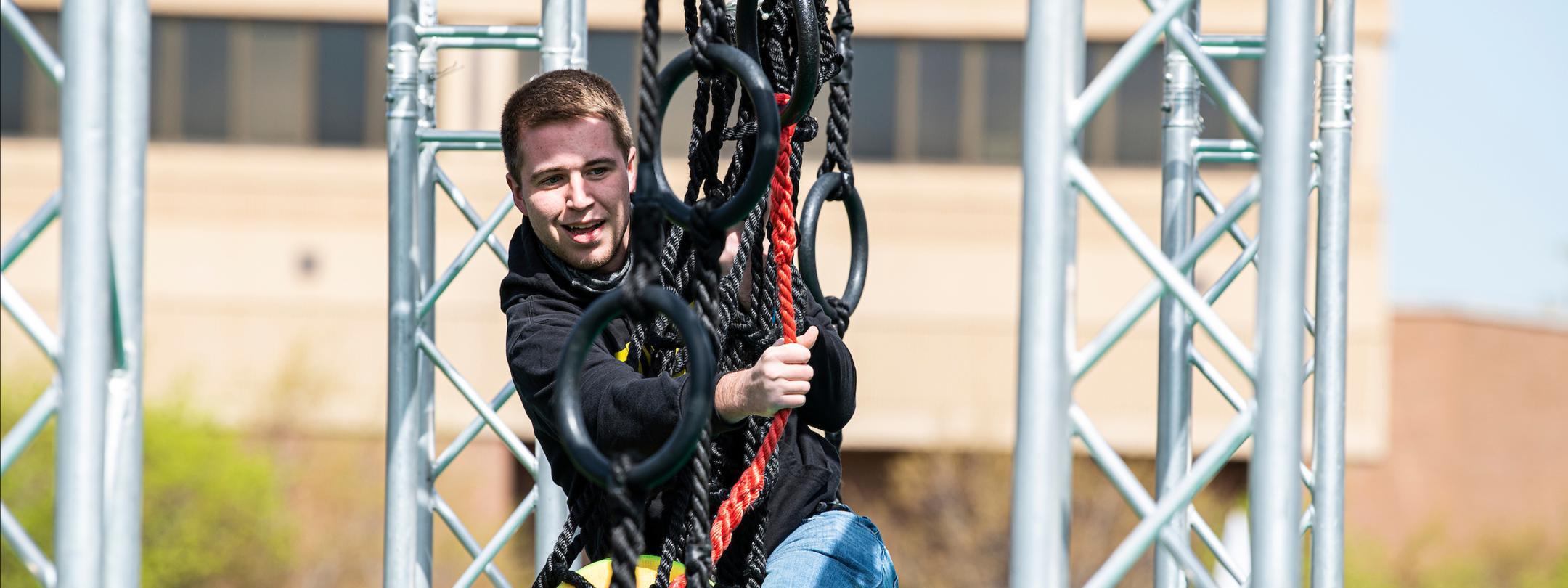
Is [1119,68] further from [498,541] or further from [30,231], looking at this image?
[498,541]

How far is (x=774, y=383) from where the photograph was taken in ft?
8.95

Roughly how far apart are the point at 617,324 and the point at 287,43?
70.8 feet

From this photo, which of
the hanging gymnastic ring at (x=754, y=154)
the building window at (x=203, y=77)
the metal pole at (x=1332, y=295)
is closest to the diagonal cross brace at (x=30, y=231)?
the hanging gymnastic ring at (x=754, y=154)

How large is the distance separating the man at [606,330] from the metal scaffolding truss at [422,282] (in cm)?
137

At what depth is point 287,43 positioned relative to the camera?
76.8 feet

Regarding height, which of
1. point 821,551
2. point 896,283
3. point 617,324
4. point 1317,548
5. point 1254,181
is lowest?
point 896,283

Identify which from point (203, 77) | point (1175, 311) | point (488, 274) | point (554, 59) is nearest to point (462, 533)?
point (554, 59)

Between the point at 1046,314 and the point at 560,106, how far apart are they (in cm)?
107

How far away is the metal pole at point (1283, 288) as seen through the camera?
2746 mm

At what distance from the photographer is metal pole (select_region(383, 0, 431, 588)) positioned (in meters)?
4.66

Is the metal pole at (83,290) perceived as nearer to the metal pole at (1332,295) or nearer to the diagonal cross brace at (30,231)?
the diagonal cross brace at (30,231)

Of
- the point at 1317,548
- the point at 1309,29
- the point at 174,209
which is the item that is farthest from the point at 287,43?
the point at 1309,29

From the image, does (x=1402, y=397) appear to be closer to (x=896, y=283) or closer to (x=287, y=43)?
(x=896, y=283)

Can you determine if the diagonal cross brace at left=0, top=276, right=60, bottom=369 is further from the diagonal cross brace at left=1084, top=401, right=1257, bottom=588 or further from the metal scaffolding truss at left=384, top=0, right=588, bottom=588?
the diagonal cross brace at left=1084, top=401, right=1257, bottom=588
